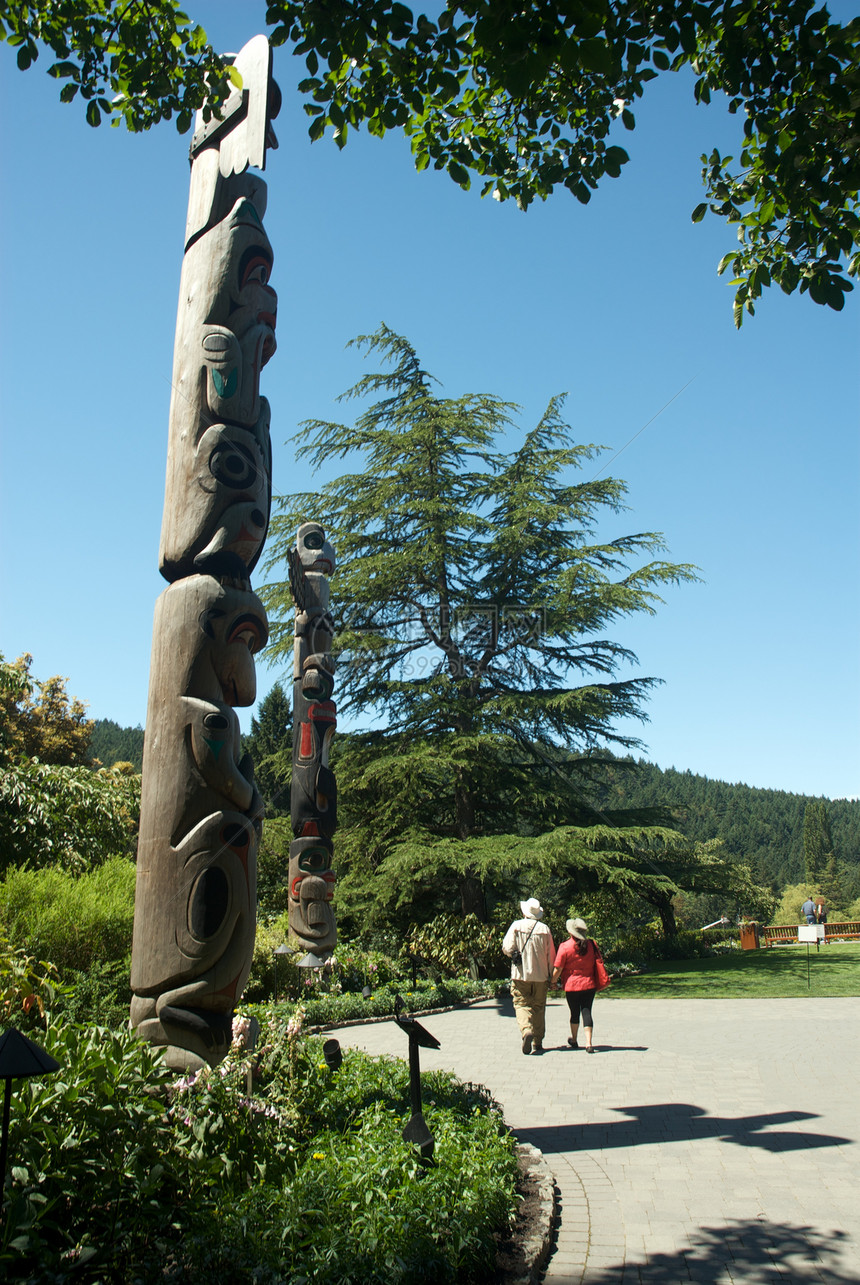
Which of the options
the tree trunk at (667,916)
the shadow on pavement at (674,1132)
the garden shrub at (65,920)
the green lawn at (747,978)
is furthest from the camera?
the tree trunk at (667,916)

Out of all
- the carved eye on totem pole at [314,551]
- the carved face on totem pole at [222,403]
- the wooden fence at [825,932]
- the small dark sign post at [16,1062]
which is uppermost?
the carved eye on totem pole at [314,551]

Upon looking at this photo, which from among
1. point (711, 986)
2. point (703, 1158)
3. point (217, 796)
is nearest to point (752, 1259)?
point (703, 1158)

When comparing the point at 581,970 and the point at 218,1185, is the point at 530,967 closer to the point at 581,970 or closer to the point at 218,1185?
the point at 581,970

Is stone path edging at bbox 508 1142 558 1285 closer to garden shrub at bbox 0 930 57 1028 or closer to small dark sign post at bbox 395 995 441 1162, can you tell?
small dark sign post at bbox 395 995 441 1162

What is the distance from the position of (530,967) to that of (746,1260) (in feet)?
16.0

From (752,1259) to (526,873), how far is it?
14.0 m

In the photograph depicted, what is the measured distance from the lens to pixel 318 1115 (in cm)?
499

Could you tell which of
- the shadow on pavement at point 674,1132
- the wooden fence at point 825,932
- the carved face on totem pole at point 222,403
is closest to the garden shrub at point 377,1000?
the shadow on pavement at point 674,1132

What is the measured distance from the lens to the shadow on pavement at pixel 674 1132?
589 cm

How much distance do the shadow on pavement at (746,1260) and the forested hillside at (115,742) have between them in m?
52.8

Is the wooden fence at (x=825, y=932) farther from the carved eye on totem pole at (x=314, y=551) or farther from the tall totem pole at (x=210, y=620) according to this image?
the tall totem pole at (x=210, y=620)

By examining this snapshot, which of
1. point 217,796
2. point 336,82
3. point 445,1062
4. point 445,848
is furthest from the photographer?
point 445,848

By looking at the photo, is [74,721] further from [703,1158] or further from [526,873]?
[703,1158]

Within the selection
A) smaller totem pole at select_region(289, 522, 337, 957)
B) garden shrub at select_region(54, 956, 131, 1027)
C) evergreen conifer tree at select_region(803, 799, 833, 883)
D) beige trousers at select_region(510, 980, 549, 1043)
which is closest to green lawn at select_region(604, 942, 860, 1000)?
beige trousers at select_region(510, 980, 549, 1043)
